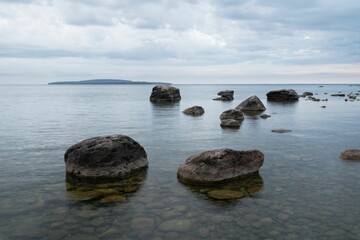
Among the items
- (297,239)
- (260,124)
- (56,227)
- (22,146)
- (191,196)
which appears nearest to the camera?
(297,239)

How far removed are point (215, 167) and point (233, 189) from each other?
151 cm

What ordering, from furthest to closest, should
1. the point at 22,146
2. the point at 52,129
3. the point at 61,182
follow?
the point at 52,129 < the point at 22,146 < the point at 61,182

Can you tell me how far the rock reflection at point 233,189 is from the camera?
14.6 meters

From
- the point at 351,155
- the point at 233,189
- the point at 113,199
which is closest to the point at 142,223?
the point at 113,199

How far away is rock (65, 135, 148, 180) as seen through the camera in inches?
678

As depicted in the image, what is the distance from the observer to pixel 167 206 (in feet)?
44.4

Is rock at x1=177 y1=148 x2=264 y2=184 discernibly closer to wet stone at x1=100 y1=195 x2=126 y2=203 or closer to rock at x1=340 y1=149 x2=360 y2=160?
wet stone at x1=100 y1=195 x2=126 y2=203

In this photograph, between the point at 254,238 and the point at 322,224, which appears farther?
the point at 322,224

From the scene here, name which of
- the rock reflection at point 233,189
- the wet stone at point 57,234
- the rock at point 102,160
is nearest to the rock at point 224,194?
the rock reflection at point 233,189

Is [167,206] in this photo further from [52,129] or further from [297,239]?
[52,129]

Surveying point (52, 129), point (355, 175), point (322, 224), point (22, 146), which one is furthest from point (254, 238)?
point (52, 129)

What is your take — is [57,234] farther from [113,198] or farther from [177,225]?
[177,225]

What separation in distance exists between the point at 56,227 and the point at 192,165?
7.36 m

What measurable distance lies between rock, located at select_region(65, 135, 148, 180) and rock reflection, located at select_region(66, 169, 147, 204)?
1.89 feet
